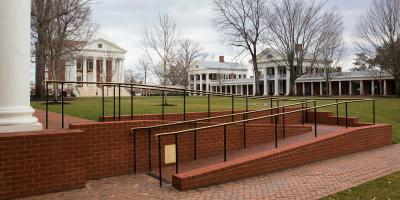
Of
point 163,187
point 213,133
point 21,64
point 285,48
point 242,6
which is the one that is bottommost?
point 163,187

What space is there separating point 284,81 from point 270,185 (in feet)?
214

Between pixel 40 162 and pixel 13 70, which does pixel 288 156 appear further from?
pixel 13 70

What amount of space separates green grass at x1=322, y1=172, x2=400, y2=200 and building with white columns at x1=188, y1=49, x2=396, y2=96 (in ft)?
132

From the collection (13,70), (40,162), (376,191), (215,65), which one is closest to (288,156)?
(376,191)

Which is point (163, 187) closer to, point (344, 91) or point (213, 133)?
point (213, 133)

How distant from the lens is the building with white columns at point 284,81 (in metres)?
55.2

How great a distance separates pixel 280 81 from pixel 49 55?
2096 inches

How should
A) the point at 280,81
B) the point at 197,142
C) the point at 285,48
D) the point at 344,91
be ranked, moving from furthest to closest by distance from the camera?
the point at 280,81, the point at 344,91, the point at 285,48, the point at 197,142

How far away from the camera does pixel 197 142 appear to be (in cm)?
939

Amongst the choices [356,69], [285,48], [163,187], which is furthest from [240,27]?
[163,187]

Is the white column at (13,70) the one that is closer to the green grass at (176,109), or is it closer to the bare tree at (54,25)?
the green grass at (176,109)

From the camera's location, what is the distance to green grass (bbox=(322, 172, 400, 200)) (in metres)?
5.95

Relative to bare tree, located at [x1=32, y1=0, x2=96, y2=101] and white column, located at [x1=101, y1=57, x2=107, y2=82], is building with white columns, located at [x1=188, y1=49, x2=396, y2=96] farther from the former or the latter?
bare tree, located at [x1=32, y1=0, x2=96, y2=101]

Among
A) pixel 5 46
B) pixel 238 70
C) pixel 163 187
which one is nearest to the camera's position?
pixel 5 46
